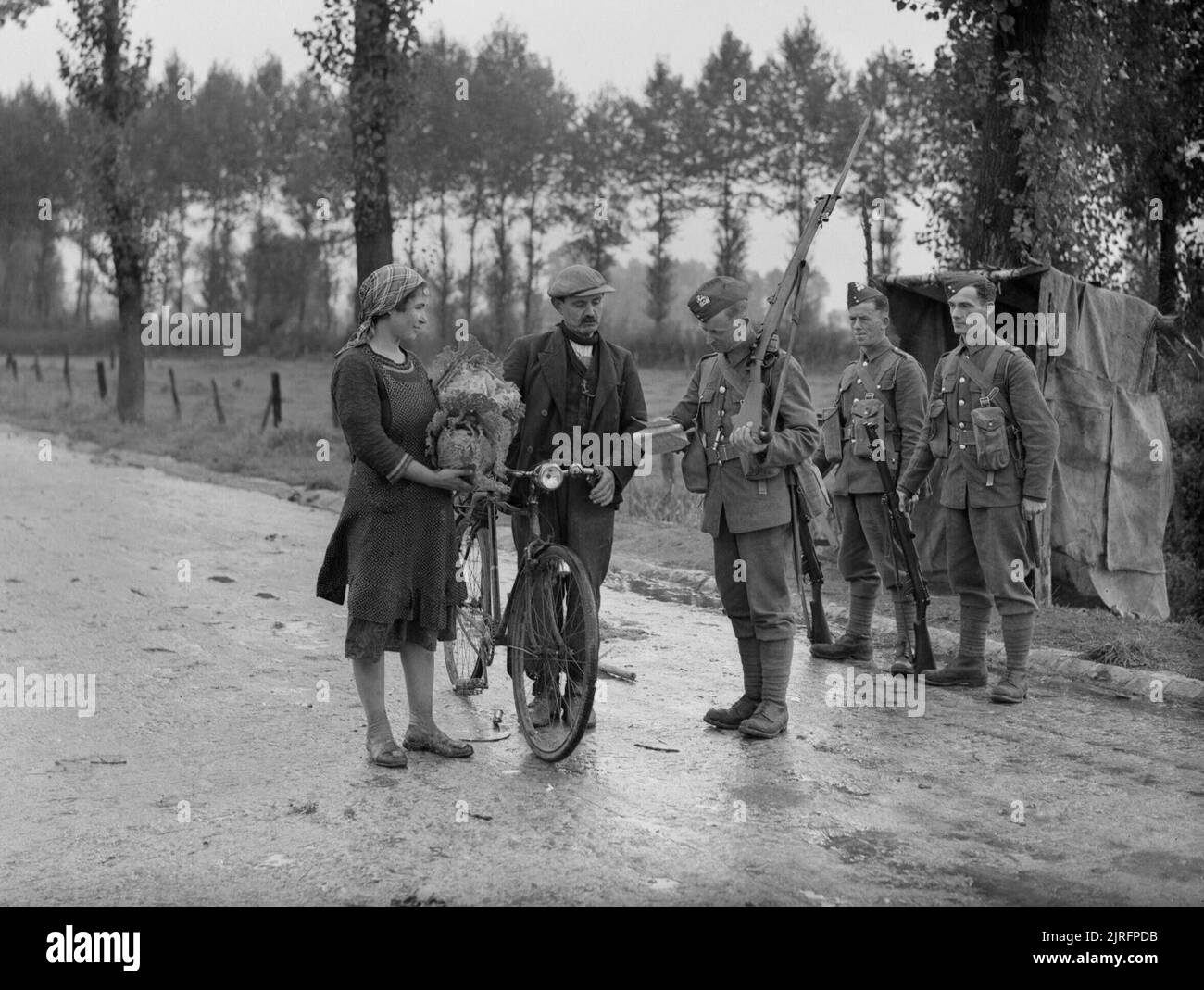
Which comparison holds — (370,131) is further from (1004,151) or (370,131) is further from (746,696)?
(746,696)

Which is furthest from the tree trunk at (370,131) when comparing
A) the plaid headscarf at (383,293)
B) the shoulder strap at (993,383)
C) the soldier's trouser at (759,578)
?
the plaid headscarf at (383,293)

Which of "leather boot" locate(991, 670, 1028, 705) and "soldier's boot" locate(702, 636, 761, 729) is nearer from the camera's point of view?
"soldier's boot" locate(702, 636, 761, 729)

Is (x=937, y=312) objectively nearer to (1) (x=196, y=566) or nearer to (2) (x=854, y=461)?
(2) (x=854, y=461)

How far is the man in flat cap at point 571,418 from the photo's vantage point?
6.92 metres

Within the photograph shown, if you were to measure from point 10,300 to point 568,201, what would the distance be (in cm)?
3634

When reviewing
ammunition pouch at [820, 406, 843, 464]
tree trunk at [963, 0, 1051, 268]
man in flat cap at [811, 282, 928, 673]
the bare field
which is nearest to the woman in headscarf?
man in flat cap at [811, 282, 928, 673]

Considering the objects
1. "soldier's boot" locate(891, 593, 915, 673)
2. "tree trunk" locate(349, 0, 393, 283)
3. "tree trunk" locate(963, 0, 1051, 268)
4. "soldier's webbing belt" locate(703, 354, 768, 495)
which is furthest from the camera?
"tree trunk" locate(349, 0, 393, 283)

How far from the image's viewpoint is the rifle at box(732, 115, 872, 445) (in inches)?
272

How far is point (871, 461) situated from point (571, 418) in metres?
2.68

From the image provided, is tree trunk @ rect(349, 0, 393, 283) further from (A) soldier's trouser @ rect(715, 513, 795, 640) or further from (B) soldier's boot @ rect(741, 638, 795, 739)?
(B) soldier's boot @ rect(741, 638, 795, 739)

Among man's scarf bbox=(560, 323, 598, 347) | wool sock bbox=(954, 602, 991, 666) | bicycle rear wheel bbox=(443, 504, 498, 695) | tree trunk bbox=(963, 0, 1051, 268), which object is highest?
tree trunk bbox=(963, 0, 1051, 268)

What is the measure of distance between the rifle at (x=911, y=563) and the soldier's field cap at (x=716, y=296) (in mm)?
2155

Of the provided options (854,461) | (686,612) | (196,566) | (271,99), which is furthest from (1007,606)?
(271,99)

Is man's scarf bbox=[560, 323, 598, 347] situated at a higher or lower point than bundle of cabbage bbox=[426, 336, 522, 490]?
higher
